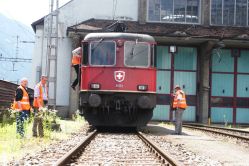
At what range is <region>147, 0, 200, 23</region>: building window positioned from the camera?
28938 millimetres

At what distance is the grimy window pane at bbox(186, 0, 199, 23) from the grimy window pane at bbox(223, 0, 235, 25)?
1605 mm

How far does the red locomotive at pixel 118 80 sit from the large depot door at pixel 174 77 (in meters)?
12.6

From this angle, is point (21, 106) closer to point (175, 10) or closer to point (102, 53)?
point (102, 53)

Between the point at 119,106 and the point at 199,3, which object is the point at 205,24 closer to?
the point at 199,3

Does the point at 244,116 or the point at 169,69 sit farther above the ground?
the point at 169,69

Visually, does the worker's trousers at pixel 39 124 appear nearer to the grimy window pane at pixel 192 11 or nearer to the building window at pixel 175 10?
the building window at pixel 175 10

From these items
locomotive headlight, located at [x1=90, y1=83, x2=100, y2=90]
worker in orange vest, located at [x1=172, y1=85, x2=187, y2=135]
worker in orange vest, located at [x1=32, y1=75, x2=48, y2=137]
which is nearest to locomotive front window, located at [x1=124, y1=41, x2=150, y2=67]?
locomotive headlight, located at [x1=90, y1=83, x2=100, y2=90]

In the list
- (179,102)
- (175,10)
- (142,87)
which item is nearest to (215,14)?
(175,10)

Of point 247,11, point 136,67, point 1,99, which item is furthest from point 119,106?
point 247,11

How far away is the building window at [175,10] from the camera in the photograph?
28938 mm

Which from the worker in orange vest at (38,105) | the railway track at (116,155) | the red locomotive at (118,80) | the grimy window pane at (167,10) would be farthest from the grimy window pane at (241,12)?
the railway track at (116,155)

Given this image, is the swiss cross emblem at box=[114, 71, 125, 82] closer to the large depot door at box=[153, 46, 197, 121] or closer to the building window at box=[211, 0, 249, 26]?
the large depot door at box=[153, 46, 197, 121]

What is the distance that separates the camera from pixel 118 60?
605 inches

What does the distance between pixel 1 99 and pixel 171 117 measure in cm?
1227
